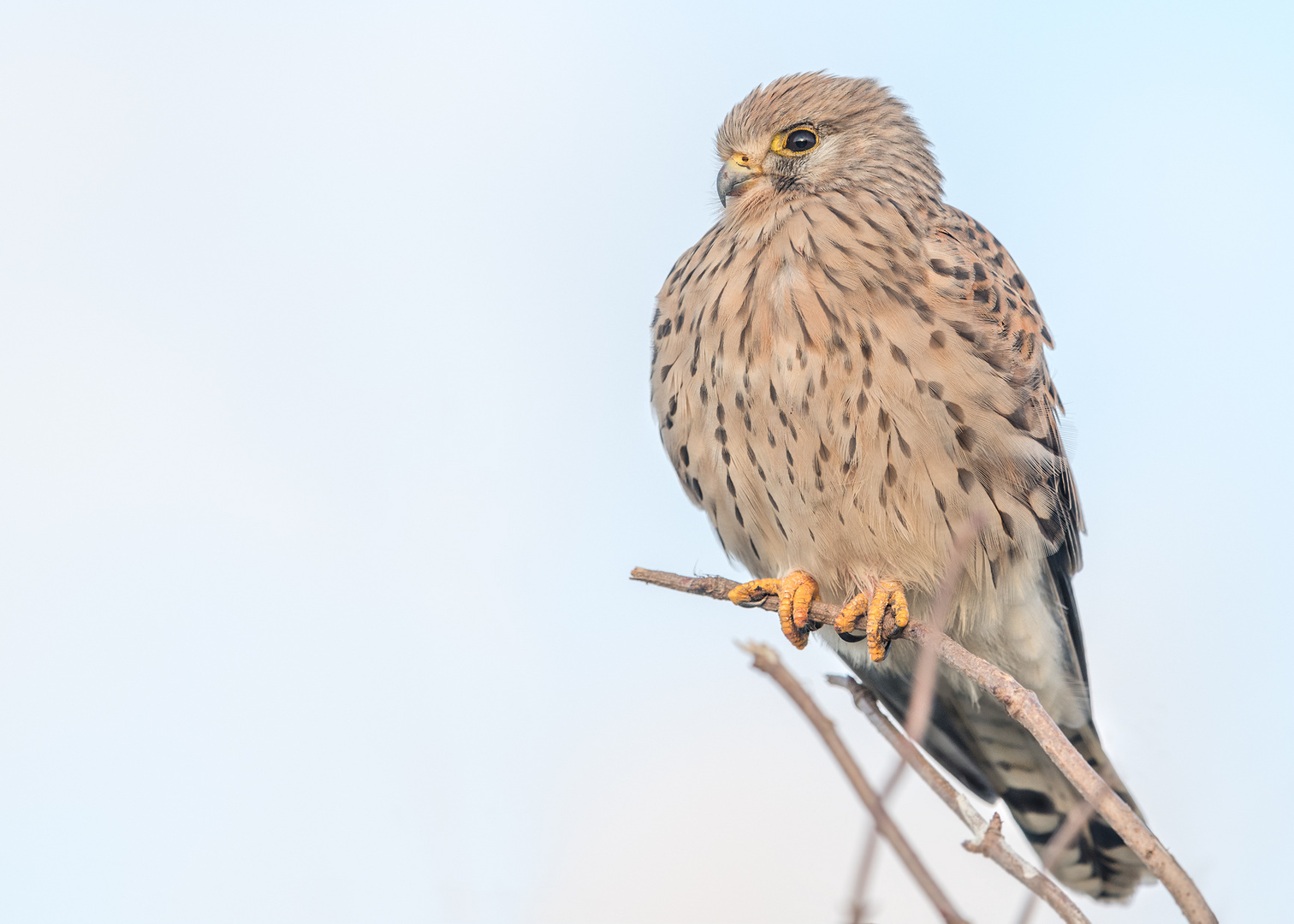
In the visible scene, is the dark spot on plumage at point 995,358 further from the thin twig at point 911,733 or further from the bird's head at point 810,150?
the thin twig at point 911,733

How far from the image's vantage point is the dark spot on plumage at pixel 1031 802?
3.99 metres

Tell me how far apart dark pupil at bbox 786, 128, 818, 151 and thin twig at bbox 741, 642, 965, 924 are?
8.61ft

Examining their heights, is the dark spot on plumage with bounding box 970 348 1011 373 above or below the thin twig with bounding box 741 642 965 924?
above

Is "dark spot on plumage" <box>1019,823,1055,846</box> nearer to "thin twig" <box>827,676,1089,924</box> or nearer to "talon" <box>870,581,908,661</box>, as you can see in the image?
"talon" <box>870,581,908,661</box>

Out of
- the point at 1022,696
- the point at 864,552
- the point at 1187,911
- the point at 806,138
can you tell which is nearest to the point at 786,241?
the point at 806,138

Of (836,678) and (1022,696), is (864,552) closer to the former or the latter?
(836,678)

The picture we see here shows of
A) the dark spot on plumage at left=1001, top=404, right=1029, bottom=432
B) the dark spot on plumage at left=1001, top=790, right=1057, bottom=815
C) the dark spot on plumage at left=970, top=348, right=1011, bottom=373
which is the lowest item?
the dark spot on plumage at left=1001, top=790, right=1057, bottom=815

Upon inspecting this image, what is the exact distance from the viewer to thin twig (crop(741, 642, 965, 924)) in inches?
45.2

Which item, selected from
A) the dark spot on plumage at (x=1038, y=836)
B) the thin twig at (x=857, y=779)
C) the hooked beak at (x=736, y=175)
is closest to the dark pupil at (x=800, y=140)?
the hooked beak at (x=736, y=175)

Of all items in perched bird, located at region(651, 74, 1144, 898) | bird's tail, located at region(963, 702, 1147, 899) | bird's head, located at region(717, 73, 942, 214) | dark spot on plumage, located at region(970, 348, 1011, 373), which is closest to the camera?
perched bird, located at region(651, 74, 1144, 898)

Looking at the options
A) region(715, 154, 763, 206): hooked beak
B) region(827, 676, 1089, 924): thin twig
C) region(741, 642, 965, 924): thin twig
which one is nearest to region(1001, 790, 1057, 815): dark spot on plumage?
region(827, 676, 1089, 924): thin twig

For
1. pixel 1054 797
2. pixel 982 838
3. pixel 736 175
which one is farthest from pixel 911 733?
pixel 1054 797

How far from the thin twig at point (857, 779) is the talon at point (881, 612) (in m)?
2.08

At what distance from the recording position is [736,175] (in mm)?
3664
